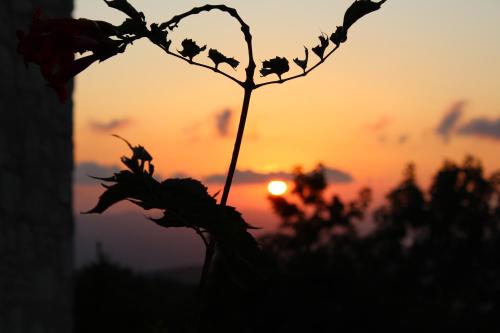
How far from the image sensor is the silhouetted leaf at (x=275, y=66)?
156cm

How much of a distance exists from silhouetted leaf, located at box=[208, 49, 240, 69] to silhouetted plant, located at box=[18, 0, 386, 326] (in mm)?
38

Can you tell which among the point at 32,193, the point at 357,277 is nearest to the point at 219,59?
the point at 32,193

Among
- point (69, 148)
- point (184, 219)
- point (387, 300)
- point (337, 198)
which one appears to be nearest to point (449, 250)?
point (337, 198)

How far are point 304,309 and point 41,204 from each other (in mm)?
6104

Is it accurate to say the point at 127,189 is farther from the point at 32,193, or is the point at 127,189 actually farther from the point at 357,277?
the point at 357,277

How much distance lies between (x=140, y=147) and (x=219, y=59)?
0.88ft

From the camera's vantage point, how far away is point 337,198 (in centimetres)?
1969

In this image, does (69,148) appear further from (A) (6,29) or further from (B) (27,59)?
(B) (27,59)

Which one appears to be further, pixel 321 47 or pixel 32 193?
pixel 32 193

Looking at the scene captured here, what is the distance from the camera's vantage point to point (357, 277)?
11.9 m

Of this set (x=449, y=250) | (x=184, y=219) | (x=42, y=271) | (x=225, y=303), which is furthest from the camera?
(x=449, y=250)


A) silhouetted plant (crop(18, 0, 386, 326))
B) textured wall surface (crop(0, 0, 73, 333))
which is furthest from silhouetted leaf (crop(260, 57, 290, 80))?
textured wall surface (crop(0, 0, 73, 333))

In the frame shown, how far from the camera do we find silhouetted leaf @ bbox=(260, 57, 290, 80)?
1.56m

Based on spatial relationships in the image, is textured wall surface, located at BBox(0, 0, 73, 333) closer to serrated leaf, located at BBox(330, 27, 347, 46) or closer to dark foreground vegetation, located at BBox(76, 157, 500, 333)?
dark foreground vegetation, located at BBox(76, 157, 500, 333)
